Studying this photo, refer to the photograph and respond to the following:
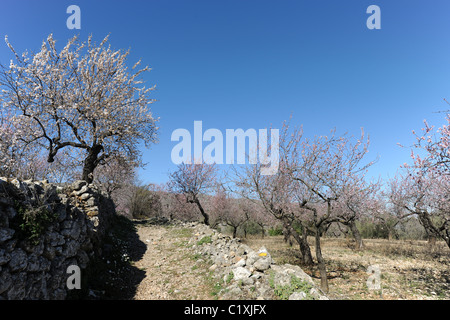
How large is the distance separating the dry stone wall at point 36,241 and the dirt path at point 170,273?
2.60 metres

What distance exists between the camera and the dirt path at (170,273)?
8.70 m

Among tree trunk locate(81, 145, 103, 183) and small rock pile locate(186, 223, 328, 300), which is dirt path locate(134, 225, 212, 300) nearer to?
small rock pile locate(186, 223, 328, 300)

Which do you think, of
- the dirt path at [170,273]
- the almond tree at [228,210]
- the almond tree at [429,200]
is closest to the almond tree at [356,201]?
the almond tree at [429,200]

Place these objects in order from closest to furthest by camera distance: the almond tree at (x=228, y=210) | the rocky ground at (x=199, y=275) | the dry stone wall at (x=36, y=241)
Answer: the dry stone wall at (x=36, y=241), the rocky ground at (x=199, y=275), the almond tree at (x=228, y=210)

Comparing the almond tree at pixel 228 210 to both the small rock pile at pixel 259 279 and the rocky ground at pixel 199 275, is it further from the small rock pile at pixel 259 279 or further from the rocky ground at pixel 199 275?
the small rock pile at pixel 259 279

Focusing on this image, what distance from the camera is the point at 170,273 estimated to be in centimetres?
1071

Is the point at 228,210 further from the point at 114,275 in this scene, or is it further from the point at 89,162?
the point at 114,275

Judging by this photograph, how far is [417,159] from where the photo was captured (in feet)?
30.3

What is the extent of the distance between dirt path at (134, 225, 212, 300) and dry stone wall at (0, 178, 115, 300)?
2.60 meters

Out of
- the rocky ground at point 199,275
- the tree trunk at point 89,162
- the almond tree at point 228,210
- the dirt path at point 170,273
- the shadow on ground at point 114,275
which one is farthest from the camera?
the almond tree at point 228,210

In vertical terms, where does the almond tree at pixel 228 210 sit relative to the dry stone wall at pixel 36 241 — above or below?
below

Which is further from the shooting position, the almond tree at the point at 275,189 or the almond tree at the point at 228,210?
the almond tree at the point at 228,210
